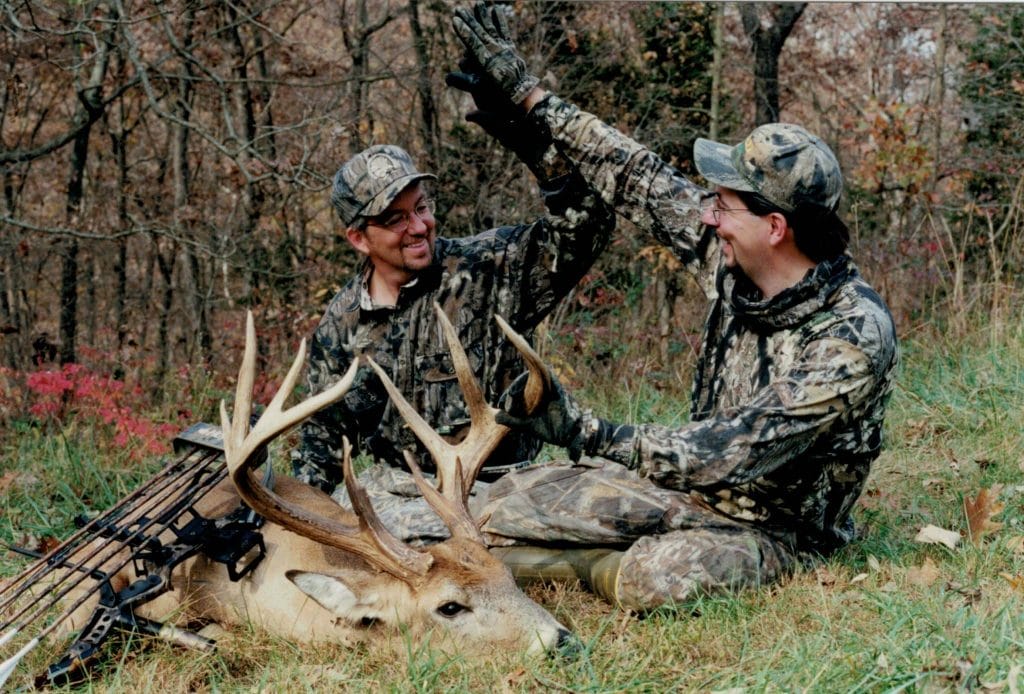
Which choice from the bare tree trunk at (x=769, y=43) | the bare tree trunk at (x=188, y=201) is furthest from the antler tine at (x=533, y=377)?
the bare tree trunk at (x=769, y=43)

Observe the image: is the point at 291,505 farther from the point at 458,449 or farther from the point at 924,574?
the point at 924,574

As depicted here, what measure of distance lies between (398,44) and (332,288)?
2.87 meters

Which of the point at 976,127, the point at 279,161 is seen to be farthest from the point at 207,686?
the point at 976,127

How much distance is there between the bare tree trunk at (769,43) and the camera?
12617mm

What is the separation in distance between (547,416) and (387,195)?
1.60m

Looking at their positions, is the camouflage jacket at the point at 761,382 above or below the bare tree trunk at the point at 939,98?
below

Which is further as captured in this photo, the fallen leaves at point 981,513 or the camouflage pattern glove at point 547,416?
the fallen leaves at point 981,513

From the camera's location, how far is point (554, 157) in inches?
194

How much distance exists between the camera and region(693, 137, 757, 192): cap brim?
425cm

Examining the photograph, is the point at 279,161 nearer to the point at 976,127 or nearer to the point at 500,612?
the point at 500,612

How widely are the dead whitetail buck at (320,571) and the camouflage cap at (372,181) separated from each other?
1125mm

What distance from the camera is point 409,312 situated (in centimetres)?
527

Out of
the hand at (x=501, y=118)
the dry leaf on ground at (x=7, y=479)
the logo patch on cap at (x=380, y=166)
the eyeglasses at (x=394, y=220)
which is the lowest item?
the dry leaf on ground at (x=7, y=479)

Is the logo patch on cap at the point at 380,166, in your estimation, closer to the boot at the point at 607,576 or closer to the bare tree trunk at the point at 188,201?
the boot at the point at 607,576
